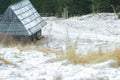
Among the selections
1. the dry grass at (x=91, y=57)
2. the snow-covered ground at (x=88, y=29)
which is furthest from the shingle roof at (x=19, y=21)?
the dry grass at (x=91, y=57)

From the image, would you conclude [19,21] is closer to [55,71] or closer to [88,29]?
[88,29]

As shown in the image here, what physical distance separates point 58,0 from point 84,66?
40413 millimetres

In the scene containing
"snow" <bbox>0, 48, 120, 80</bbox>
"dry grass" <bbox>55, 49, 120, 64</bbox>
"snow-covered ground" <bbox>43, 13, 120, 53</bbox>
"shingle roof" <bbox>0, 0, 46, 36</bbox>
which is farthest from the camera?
"shingle roof" <bbox>0, 0, 46, 36</bbox>

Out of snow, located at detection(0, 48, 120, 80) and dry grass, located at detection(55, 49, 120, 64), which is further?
dry grass, located at detection(55, 49, 120, 64)

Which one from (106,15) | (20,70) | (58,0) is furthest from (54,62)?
(58,0)

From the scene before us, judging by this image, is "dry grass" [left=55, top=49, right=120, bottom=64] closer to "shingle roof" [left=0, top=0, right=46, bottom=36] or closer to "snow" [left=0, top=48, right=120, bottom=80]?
"snow" [left=0, top=48, right=120, bottom=80]

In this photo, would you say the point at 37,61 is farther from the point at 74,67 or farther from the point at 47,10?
the point at 47,10

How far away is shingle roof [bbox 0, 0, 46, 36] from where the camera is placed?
93.4ft

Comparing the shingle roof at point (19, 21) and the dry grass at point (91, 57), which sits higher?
the dry grass at point (91, 57)

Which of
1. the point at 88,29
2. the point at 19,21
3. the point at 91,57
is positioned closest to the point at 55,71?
the point at 91,57

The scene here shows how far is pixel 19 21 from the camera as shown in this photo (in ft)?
93.7

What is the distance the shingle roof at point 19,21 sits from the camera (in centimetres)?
2847

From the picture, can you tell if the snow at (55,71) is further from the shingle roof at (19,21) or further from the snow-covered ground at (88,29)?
the shingle roof at (19,21)

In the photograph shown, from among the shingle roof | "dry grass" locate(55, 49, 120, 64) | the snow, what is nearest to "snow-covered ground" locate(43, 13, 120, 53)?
the shingle roof
